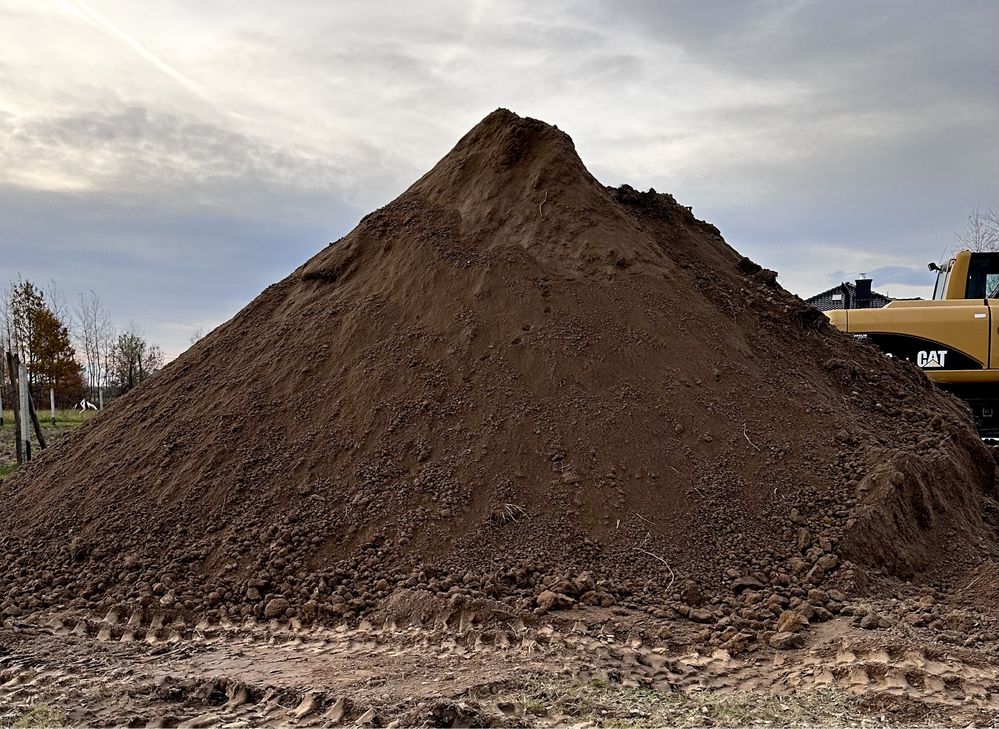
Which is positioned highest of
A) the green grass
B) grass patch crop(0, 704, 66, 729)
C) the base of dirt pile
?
the green grass

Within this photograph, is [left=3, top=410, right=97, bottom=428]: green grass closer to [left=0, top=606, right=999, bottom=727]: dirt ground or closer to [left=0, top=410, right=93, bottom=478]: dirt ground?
[left=0, top=410, right=93, bottom=478]: dirt ground

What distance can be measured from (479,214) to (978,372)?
7.33 metres

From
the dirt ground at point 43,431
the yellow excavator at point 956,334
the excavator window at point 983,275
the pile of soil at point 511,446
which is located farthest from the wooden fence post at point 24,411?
the excavator window at point 983,275

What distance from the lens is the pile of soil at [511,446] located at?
5.38 meters

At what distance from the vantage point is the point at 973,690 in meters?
3.71

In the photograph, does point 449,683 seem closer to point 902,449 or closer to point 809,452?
point 809,452

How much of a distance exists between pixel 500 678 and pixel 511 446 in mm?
2476

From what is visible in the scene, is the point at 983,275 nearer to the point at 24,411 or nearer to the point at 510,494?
the point at 510,494

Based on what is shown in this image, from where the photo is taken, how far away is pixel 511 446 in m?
6.20

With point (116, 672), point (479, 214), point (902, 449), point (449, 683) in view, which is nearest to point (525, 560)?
point (449, 683)

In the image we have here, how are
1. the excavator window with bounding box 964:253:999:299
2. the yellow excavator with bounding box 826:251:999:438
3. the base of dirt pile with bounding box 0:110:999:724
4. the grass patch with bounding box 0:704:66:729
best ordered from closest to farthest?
the grass patch with bounding box 0:704:66:729 < the base of dirt pile with bounding box 0:110:999:724 < the yellow excavator with bounding box 826:251:999:438 < the excavator window with bounding box 964:253:999:299

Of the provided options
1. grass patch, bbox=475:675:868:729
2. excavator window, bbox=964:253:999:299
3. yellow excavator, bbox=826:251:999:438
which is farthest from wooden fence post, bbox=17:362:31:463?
excavator window, bbox=964:253:999:299

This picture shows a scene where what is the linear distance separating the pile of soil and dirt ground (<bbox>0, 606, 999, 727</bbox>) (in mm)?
372

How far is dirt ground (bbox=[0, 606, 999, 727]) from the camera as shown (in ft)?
11.7
